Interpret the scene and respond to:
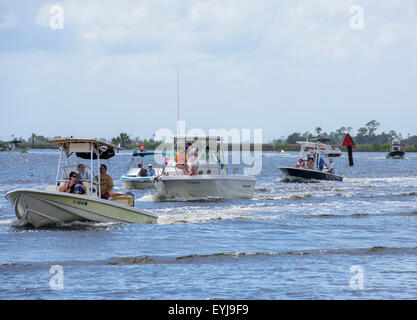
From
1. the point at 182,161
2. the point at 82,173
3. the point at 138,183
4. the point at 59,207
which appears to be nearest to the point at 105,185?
the point at 82,173

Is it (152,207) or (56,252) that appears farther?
(152,207)

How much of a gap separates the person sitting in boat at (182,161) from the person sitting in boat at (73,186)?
10077 mm

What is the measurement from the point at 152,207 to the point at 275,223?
285 inches

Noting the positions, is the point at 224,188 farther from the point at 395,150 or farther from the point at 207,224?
the point at 395,150

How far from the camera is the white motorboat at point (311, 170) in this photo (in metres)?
44.1

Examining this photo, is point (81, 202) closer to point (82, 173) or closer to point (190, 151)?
point (82, 173)

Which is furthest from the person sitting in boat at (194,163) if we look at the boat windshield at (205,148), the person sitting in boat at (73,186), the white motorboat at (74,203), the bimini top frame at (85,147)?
the person sitting in boat at (73,186)

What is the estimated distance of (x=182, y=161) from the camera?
3028cm

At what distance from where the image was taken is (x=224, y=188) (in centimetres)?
2961

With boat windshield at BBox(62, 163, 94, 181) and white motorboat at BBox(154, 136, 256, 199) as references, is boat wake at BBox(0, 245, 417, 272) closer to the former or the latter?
boat windshield at BBox(62, 163, 94, 181)

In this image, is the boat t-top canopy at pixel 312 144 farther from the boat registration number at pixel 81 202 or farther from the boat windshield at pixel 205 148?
the boat registration number at pixel 81 202

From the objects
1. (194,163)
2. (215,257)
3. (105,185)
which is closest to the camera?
(215,257)

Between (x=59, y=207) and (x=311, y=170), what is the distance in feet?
87.8
